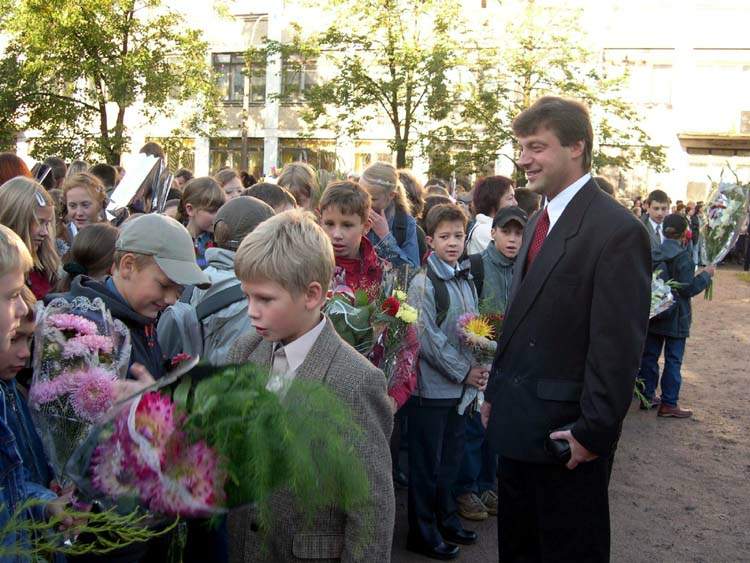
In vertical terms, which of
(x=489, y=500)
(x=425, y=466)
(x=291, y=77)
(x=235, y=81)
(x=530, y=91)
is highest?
(x=235, y=81)

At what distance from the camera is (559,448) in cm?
336

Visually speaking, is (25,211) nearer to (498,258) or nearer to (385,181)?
(385,181)

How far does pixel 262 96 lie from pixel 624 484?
105 feet

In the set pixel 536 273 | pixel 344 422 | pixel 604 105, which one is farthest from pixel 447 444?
pixel 604 105

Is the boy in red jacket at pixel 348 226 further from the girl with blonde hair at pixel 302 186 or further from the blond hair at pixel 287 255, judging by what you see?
the girl with blonde hair at pixel 302 186

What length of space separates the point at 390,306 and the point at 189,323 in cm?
103

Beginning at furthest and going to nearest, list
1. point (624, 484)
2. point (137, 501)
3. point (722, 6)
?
point (722, 6)
point (624, 484)
point (137, 501)

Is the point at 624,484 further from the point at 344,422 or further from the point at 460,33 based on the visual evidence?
the point at 460,33

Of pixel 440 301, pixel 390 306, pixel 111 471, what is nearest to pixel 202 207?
pixel 440 301

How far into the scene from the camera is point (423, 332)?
199 inches

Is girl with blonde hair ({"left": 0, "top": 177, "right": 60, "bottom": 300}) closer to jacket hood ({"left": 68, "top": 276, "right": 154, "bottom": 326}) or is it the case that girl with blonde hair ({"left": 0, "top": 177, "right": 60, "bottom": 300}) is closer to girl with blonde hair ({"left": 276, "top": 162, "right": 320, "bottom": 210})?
jacket hood ({"left": 68, "top": 276, "right": 154, "bottom": 326})

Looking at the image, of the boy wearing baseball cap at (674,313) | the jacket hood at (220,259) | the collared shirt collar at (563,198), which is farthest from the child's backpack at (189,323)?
the boy wearing baseball cap at (674,313)

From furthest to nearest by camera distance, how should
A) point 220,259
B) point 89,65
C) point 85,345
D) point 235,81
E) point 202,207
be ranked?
point 235,81 → point 89,65 → point 202,207 → point 220,259 → point 85,345

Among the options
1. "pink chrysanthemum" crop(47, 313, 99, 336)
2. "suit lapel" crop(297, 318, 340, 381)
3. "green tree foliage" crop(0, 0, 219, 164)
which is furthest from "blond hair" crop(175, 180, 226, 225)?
"green tree foliage" crop(0, 0, 219, 164)
